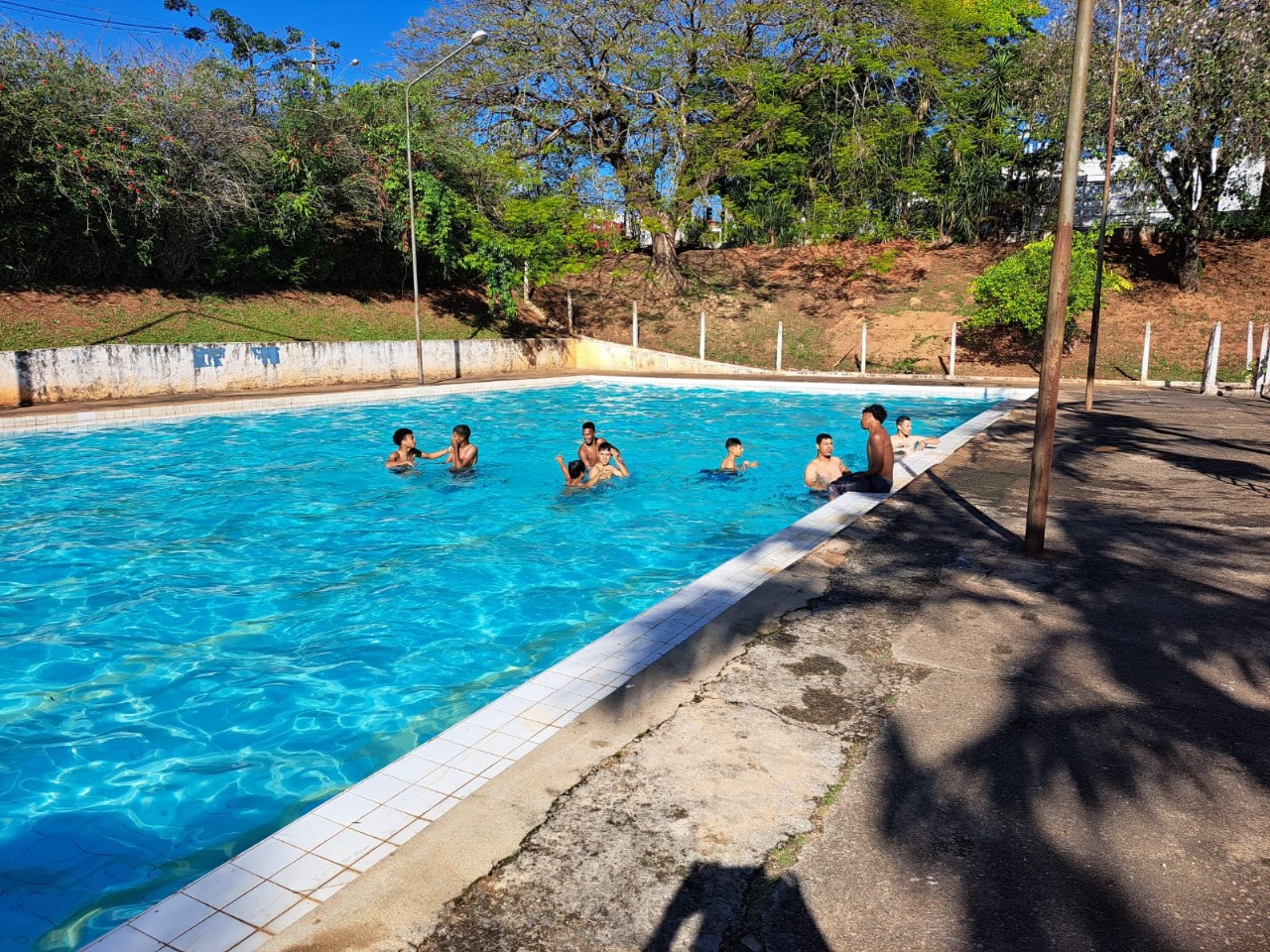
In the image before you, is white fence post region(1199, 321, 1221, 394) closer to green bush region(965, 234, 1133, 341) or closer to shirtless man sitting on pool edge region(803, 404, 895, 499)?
green bush region(965, 234, 1133, 341)

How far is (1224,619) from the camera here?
6.10 metres

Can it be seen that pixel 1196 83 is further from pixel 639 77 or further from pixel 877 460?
pixel 877 460

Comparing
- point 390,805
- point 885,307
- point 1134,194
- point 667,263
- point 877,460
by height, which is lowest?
point 390,805

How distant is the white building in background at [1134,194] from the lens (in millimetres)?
30438

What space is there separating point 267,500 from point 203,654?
5.96 m

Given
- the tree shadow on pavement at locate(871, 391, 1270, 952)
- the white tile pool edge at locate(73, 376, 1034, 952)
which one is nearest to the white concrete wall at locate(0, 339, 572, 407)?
the white tile pool edge at locate(73, 376, 1034, 952)

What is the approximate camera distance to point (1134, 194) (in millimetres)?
30750

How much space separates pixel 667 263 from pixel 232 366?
832 inches

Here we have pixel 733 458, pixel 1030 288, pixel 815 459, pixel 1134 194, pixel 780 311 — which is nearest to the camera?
pixel 815 459

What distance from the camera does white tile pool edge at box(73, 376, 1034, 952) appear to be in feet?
10.2

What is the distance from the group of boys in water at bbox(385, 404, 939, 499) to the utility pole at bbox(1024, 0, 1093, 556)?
306 cm

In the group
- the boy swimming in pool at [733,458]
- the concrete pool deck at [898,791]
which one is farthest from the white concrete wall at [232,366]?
the concrete pool deck at [898,791]

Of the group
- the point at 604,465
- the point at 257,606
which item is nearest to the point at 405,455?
the point at 604,465

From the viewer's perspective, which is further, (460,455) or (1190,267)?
(1190,267)
